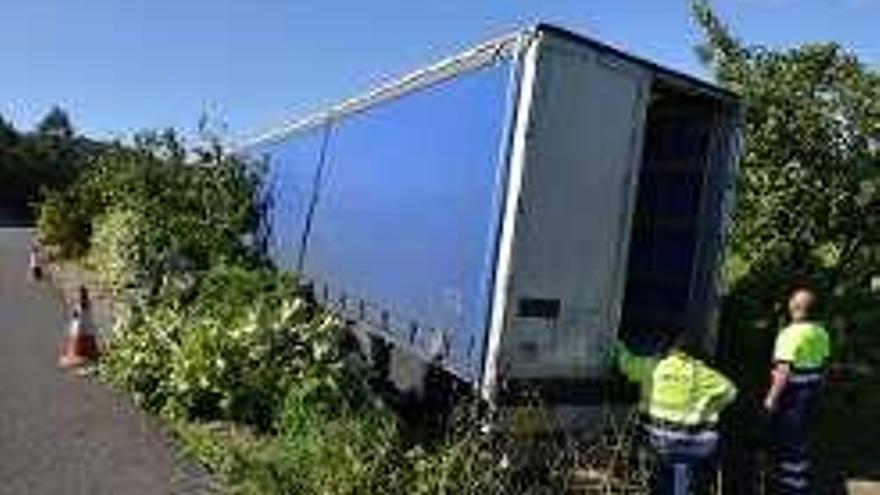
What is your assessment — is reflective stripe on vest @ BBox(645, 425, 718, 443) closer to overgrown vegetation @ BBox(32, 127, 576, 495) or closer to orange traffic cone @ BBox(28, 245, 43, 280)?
overgrown vegetation @ BBox(32, 127, 576, 495)

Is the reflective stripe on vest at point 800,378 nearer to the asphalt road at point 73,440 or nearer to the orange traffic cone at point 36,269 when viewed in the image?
the asphalt road at point 73,440

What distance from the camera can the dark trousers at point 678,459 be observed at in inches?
397

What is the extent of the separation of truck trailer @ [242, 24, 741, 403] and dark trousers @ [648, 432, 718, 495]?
70 cm

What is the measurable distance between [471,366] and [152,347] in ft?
15.9

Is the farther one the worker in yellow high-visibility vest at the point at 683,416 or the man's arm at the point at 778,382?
the man's arm at the point at 778,382

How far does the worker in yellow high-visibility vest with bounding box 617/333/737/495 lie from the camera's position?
10.1 meters

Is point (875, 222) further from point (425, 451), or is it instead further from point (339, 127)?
point (425, 451)

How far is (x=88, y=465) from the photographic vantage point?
415 inches

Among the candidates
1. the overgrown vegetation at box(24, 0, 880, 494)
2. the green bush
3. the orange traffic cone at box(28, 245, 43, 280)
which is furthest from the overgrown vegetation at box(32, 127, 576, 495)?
the green bush

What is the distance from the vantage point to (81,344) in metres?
16.0

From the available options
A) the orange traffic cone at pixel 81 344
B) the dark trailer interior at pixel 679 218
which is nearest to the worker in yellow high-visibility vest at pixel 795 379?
the dark trailer interior at pixel 679 218

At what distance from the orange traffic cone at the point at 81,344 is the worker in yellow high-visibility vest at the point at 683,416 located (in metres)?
7.58

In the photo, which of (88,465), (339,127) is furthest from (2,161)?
(88,465)

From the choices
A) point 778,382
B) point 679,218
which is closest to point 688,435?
point 778,382
